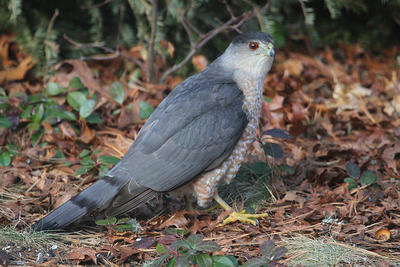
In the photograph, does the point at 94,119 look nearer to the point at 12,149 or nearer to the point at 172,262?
the point at 12,149

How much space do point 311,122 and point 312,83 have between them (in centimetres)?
119

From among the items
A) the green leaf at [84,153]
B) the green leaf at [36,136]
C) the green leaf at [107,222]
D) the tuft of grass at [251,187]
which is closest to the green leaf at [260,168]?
the tuft of grass at [251,187]

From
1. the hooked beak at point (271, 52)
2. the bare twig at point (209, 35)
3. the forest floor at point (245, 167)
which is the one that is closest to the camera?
the forest floor at point (245, 167)

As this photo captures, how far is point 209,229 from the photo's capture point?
3980mm

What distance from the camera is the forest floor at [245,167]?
3613 mm

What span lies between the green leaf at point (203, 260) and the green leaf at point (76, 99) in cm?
277

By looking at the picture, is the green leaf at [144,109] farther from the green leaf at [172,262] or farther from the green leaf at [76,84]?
the green leaf at [172,262]

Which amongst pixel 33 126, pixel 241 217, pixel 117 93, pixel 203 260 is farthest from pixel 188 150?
pixel 33 126

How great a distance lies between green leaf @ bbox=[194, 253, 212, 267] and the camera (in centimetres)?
320

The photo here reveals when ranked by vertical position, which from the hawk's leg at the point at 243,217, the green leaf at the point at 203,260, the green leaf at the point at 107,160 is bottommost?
the hawk's leg at the point at 243,217

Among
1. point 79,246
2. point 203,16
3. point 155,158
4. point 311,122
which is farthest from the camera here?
point 203,16

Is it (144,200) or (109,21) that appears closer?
(144,200)

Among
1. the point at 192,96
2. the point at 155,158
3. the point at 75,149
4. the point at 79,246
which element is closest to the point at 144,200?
the point at 155,158

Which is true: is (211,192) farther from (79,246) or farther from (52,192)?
(52,192)
